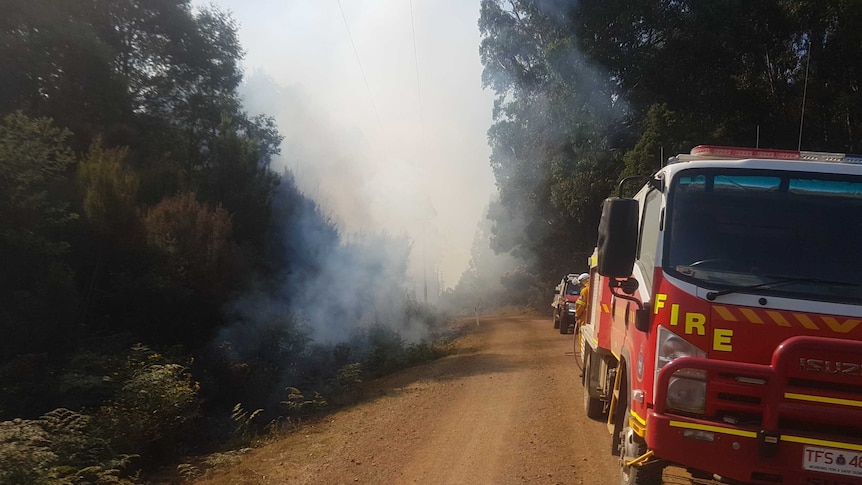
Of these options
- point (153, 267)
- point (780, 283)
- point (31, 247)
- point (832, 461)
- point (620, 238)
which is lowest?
point (153, 267)

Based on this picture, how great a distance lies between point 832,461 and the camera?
11.3 ft

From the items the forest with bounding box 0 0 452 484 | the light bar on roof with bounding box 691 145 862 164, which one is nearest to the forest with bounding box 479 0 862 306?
the forest with bounding box 0 0 452 484

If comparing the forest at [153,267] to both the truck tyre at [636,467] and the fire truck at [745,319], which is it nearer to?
the truck tyre at [636,467]

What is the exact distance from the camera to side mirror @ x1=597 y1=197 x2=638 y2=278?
434cm

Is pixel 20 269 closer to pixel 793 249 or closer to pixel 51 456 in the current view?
pixel 51 456

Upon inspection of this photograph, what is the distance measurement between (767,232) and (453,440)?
4745 millimetres

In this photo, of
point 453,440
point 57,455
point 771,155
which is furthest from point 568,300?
point 771,155

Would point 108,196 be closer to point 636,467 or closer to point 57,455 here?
point 57,455

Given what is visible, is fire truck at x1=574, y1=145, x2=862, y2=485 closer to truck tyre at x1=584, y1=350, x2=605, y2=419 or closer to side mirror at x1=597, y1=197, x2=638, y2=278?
side mirror at x1=597, y1=197, x2=638, y2=278

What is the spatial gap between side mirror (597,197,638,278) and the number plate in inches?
59.3

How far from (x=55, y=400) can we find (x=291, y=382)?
20.3 feet

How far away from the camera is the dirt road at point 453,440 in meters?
6.49

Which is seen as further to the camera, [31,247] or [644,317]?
[31,247]

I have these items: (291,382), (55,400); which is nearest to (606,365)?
(55,400)
